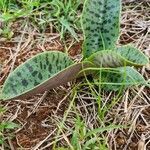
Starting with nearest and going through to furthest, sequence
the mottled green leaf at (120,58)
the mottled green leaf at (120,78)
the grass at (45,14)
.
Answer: the mottled green leaf at (120,58)
the mottled green leaf at (120,78)
the grass at (45,14)

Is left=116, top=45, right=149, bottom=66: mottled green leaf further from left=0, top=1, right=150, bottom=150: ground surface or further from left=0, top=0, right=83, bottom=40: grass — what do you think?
left=0, top=0, right=83, bottom=40: grass

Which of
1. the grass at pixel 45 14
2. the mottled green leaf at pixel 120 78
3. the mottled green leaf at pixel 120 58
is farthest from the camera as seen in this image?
the grass at pixel 45 14

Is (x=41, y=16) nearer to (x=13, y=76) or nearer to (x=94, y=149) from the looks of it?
(x=13, y=76)

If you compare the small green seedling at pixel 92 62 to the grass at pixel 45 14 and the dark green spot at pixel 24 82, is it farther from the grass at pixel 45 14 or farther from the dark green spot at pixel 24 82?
the grass at pixel 45 14

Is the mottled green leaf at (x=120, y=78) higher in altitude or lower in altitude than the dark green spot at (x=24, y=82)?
lower

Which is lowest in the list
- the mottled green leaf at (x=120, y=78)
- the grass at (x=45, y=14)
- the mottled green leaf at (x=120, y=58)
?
the mottled green leaf at (x=120, y=78)

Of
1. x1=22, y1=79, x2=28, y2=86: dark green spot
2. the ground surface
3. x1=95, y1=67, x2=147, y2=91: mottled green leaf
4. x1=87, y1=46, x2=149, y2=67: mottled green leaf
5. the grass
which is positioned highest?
the grass

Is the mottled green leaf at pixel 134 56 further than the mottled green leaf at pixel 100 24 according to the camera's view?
No

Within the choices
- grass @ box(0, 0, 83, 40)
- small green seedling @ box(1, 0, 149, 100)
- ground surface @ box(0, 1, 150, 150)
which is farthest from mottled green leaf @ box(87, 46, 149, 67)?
grass @ box(0, 0, 83, 40)

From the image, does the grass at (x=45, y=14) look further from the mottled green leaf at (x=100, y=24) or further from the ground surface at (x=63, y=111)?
the mottled green leaf at (x=100, y=24)

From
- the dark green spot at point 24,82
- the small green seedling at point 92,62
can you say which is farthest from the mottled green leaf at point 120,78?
the dark green spot at point 24,82
